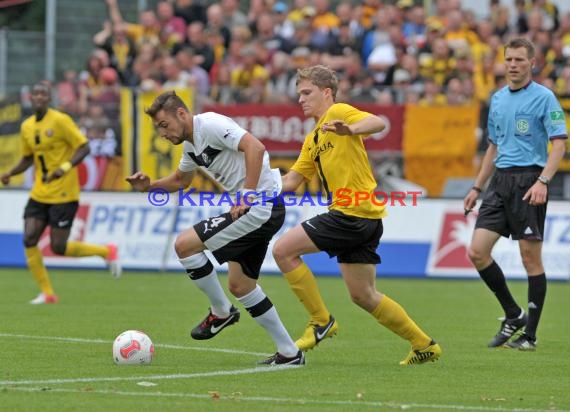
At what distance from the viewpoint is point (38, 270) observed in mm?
15070

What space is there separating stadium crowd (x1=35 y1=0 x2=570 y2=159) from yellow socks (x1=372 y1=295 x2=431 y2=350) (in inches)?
470

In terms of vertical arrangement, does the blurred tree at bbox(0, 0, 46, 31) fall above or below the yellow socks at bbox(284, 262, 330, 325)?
below

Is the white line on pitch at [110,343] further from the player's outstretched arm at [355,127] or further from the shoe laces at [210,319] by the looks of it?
the player's outstretched arm at [355,127]

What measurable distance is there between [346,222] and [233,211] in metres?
0.92

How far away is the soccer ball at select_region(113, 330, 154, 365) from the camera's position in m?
9.14

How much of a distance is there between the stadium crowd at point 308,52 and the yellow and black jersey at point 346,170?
11.7 meters

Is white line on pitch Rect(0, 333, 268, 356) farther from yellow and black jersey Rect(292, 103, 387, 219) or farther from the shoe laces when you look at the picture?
yellow and black jersey Rect(292, 103, 387, 219)

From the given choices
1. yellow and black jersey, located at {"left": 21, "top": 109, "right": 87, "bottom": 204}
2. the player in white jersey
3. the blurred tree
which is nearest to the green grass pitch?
the player in white jersey

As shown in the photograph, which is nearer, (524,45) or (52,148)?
(524,45)

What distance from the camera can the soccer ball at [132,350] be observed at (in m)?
9.14

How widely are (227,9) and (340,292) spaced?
1020 cm

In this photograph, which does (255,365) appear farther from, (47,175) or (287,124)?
(287,124)

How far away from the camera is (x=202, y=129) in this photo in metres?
9.24

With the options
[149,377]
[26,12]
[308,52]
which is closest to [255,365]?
[149,377]
